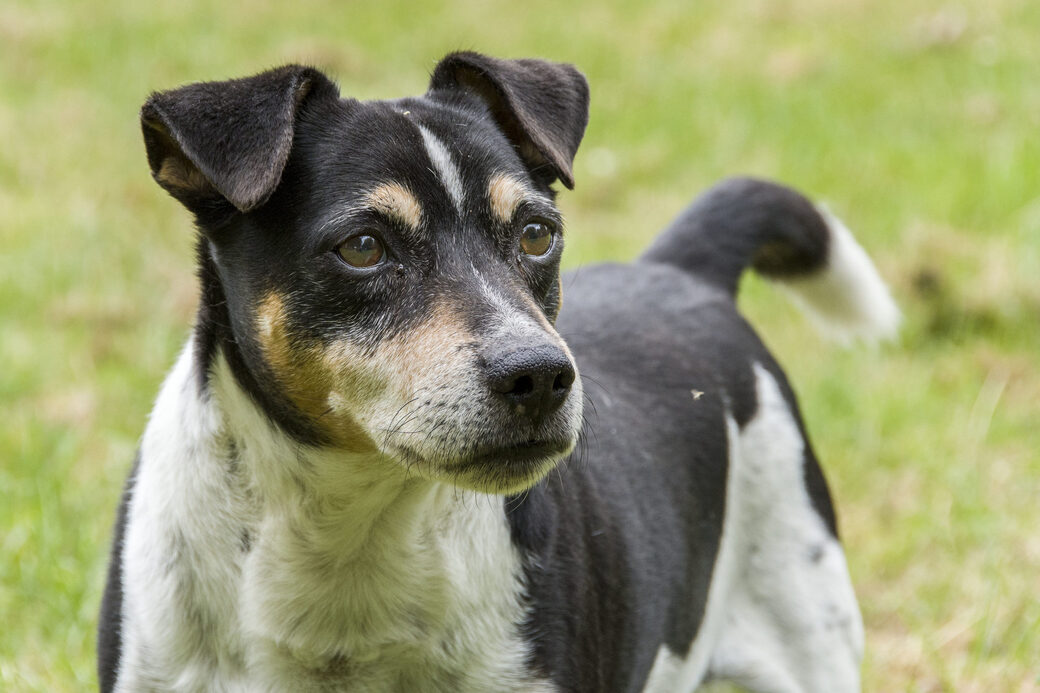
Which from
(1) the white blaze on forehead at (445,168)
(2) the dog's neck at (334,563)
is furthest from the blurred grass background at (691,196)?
(1) the white blaze on forehead at (445,168)

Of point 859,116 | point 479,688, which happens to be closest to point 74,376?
point 479,688

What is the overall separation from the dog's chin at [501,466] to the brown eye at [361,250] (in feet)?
1.42

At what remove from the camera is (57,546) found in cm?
473

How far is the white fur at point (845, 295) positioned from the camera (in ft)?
15.7

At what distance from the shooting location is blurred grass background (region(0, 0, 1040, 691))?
4.93 meters

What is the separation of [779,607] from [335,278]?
2020 millimetres

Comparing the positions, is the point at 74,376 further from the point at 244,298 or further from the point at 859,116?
the point at 859,116

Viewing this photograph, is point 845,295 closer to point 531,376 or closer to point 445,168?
point 445,168

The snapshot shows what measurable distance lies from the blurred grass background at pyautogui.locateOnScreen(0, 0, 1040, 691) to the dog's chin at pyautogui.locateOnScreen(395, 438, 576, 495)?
5.88 ft

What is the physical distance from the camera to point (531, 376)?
2660 mm

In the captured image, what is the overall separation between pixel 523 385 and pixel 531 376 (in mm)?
31

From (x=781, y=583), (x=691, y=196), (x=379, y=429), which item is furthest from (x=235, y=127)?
(x=691, y=196)

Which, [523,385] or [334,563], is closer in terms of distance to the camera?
[523,385]

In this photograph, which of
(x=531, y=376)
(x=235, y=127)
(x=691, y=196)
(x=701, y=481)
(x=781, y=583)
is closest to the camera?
(x=531, y=376)
